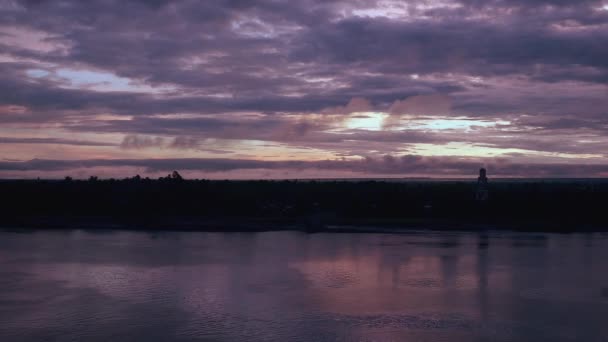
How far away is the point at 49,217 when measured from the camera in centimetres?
3672

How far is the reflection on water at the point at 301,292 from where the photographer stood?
36.7 ft

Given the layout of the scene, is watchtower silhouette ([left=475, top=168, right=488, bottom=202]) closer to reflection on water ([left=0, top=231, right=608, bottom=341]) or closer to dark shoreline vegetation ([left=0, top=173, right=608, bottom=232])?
dark shoreline vegetation ([left=0, top=173, right=608, bottom=232])

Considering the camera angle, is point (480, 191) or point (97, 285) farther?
point (480, 191)

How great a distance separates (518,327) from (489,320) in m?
0.62

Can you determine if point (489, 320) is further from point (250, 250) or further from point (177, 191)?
point (177, 191)

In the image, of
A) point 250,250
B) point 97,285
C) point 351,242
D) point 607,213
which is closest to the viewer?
point 97,285

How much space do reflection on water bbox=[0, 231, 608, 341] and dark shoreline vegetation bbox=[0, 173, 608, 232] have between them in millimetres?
8752

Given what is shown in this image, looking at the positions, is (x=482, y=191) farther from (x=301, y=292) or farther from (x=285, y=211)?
(x=301, y=292)

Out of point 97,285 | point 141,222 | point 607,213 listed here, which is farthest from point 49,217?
point 607,213

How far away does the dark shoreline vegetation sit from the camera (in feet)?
110

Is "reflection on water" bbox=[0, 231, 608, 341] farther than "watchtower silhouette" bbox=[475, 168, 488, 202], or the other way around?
"watchtower silhouette" bbox=[475, 168, 488, 202]

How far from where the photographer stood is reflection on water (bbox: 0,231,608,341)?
1119 centimetres

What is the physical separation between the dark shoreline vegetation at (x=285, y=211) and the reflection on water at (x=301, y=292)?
8.75 meters

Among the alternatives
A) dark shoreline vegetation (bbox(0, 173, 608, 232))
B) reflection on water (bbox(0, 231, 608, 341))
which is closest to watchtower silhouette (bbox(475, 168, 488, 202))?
dark shoreline vegetation (bbox(0, 173, 608, 232))
